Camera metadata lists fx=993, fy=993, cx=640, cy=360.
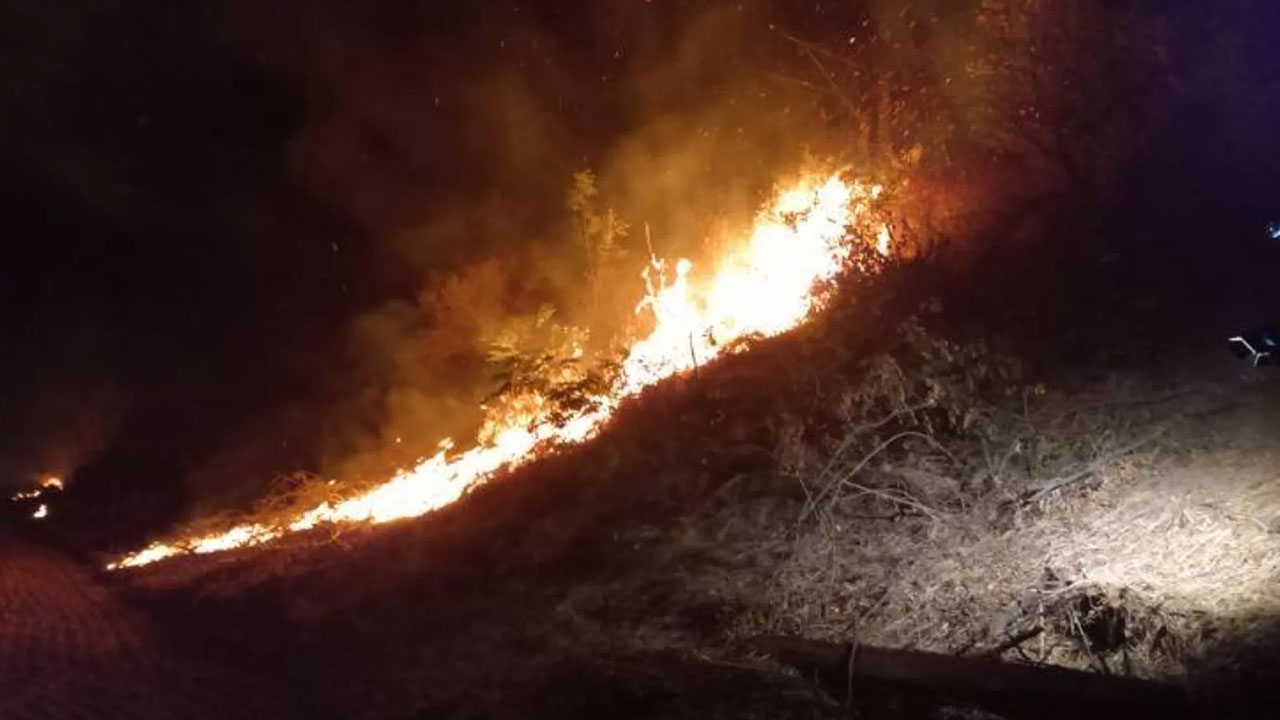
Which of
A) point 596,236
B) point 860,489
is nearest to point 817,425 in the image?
point 860,489

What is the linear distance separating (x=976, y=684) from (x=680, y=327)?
8.23m

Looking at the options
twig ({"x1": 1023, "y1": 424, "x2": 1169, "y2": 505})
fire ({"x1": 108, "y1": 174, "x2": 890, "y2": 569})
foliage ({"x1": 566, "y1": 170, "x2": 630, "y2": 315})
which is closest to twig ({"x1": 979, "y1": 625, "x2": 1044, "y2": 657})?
twig ({"x1": 1023, "y1": 424, "x2": 1169, "y2": 505})

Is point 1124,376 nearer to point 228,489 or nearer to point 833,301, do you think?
point 833,301

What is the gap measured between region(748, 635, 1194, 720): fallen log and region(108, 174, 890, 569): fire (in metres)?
5.45

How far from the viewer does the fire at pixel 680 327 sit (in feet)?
35.5

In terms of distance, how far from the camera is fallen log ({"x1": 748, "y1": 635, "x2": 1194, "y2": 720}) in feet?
13.7

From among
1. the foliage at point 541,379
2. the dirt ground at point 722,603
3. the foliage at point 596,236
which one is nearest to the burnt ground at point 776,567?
the dirt ground at point 722,603

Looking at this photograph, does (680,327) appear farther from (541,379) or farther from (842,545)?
(842,545)

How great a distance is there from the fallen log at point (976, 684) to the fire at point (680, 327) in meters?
5.45

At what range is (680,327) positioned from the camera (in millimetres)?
12539

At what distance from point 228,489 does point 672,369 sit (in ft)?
32.2

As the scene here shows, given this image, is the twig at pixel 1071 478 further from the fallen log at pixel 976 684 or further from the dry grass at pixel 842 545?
the fallen log at pixel 976 684

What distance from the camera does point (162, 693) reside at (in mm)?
6980

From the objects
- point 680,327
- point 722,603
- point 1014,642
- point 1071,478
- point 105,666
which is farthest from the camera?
point 680,327
